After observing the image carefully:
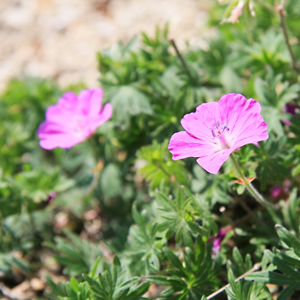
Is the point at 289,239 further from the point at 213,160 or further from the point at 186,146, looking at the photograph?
the point at 186,146

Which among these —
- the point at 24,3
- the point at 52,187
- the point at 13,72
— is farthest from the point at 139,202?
the point at 24,3

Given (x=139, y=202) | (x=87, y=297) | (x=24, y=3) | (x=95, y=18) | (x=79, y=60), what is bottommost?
(x=139, y=202)

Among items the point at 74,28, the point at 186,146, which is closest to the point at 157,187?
the point at 186,146

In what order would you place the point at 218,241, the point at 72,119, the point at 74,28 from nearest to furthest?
the point at 218,241, the point at 72,119, the point at 74,28

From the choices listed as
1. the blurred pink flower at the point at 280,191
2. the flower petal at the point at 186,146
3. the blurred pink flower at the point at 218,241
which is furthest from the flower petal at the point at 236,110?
the blurred pink flower at the point at 280,191

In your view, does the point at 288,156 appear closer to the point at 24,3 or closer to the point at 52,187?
the point at 52,187

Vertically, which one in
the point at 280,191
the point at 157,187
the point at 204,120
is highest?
the point at 204,120

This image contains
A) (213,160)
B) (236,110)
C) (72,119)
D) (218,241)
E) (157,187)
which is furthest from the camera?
(72,119)
